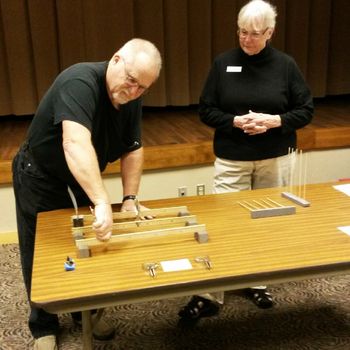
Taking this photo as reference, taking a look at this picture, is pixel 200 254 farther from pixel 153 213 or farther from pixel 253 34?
pixel 253 34

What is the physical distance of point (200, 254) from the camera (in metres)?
1.41

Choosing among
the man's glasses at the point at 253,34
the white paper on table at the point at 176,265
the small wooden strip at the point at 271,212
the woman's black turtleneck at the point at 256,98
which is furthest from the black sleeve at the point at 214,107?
the white paper on table at the point at 176,265

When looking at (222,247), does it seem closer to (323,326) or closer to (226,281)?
(226,281)

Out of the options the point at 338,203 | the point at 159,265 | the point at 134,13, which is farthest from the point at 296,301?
the point at 134,13

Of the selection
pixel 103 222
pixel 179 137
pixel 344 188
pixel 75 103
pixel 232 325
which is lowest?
pixel 232 325

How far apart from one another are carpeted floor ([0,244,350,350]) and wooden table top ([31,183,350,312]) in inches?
26.3

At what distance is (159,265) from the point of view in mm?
1339

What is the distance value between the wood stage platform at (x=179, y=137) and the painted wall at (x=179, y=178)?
0.05 metres

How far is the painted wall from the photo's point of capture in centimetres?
308

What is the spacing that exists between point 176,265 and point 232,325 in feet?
3.27

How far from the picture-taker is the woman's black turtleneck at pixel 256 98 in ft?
6.95

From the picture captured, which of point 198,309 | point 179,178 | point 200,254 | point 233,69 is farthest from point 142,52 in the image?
point 179,178

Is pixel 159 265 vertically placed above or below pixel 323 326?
above

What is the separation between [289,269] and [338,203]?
0.60m
